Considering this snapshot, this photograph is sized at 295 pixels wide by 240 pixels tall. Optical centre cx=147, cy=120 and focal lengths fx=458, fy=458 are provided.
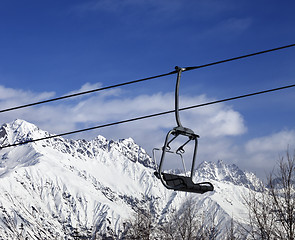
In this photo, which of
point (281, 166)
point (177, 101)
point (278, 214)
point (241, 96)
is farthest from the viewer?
point (281, 166)

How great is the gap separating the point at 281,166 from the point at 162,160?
16.4 meters

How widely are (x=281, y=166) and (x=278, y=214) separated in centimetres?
235

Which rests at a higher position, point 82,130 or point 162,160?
point 82,130

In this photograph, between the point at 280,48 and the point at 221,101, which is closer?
the point at 280,48

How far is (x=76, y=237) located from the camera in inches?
1110

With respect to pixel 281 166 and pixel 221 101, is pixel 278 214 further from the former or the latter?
pixel 221 101

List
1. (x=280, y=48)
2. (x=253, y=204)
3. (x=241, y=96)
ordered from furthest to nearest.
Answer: (x=253, y=204) < (x=241, y=96) < (x=280, y=48)

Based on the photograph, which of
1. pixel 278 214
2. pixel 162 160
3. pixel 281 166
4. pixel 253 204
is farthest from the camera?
pixel 253 204

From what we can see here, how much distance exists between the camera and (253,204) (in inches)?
913

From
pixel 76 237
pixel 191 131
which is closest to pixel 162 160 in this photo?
pixel 191 131

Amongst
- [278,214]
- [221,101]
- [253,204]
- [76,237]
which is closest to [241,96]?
[221,101]

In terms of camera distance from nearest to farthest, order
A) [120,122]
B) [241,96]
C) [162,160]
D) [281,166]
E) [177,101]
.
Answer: [162,160] → [177,101] → [241,96] → [120,122] → [281,166]

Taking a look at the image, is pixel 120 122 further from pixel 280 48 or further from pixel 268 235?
pixel 268 235

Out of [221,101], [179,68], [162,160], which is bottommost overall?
[162,160]
